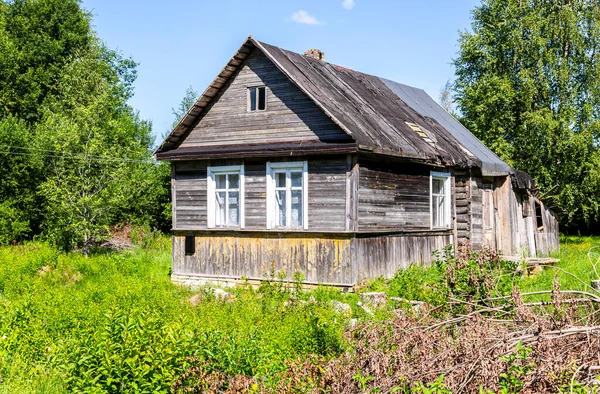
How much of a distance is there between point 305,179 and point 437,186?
4.48 metres

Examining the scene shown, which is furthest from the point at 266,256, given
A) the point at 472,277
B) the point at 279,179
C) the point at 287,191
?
the point at 472,277

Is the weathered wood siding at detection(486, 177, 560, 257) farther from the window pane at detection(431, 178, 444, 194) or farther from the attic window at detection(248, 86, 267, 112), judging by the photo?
the attic window at detection(248, 86, 267, 112)

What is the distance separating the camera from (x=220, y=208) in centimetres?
1602

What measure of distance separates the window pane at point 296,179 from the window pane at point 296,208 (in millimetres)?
152

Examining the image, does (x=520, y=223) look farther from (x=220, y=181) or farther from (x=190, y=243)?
(x=190, y=243)

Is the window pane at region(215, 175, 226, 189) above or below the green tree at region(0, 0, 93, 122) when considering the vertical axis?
below

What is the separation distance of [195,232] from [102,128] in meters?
10.8

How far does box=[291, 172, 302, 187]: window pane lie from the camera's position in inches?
576

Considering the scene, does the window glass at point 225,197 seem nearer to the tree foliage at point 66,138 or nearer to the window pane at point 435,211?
the window pane at point 435,211

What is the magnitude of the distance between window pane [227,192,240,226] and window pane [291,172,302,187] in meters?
1.62

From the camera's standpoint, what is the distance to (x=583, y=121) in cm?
2772

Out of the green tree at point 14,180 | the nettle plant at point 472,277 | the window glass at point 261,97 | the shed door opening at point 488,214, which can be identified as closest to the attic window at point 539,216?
the shed door opening at point 488,214

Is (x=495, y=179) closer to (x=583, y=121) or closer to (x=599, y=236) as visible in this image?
(x=583, y=121)

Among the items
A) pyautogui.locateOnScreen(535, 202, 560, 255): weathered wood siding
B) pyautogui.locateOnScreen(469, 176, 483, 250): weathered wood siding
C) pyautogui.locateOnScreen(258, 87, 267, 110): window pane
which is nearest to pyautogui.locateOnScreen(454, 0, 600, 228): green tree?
pyautogui.locateOnScreen(535, 202, 560, 255): weathered wood siding
